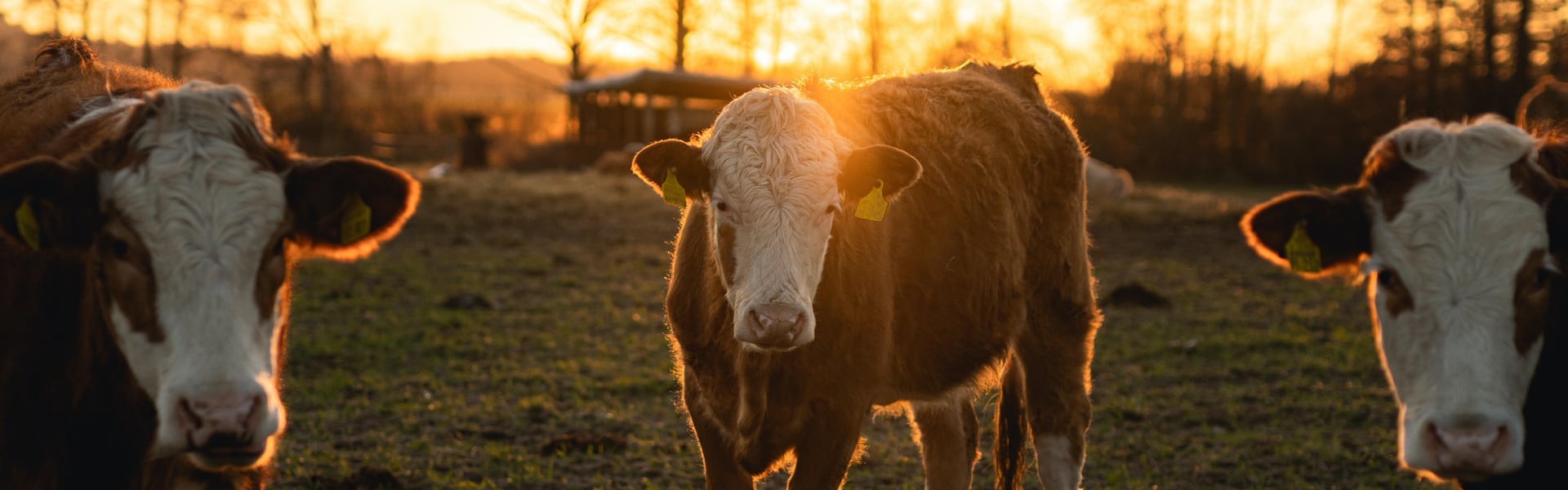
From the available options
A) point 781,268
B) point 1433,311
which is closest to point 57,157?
point 781,268

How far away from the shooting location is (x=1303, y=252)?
346cm

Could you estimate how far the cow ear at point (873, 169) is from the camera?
13.4ft

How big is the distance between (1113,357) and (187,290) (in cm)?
723

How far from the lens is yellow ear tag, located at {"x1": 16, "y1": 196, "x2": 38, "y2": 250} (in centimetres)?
287

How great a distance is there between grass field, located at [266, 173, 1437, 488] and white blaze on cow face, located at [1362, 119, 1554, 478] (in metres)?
2.94

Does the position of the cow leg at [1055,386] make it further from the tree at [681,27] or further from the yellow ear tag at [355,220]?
the tree at [681,27]

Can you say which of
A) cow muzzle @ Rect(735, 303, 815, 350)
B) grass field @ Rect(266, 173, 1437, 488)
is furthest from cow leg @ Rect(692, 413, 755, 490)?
grass field @ Rect(266, 173, 1437, 488)

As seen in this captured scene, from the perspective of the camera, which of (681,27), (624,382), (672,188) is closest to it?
(672,188)

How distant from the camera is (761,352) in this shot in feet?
13.2

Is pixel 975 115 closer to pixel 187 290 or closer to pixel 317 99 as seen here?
pixel 187 290

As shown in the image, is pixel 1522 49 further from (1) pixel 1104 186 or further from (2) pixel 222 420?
(2) pixel 222 420

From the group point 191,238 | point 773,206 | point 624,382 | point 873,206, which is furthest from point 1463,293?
point 624,382

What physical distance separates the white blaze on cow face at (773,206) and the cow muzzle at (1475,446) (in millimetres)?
1772

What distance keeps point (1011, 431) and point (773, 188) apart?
2.35m
